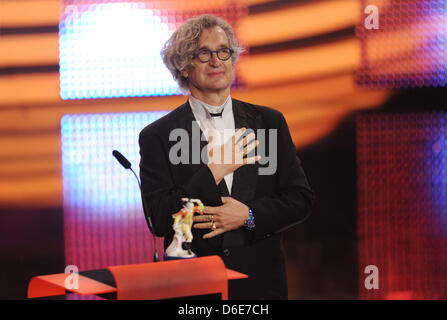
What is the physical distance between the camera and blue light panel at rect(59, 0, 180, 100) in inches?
141

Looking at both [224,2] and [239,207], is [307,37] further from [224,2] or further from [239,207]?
[239,207]

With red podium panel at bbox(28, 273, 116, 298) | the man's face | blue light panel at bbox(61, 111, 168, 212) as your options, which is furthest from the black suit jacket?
blue light panel at bbox(61, 111, 168, 212)

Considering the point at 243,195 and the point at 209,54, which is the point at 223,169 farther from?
the point at 209,54

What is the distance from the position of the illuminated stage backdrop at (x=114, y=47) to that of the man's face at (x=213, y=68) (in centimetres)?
110

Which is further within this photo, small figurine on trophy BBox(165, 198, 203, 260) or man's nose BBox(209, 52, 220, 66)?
man's nose BBox(209, 52, 220, 66)

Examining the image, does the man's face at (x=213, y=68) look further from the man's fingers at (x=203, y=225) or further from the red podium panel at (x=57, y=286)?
the red podium panel at (x=57, y=286)

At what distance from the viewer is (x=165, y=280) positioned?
1.80 metres

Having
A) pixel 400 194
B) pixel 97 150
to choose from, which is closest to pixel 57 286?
pixel 97 150

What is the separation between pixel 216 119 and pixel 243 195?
0.26 meters

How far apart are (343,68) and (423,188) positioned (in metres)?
0.70

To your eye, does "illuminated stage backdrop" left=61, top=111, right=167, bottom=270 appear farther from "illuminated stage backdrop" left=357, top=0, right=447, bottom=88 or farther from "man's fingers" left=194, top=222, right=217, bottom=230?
"man's fingers" left=194, top=222, right=217, bottom=230

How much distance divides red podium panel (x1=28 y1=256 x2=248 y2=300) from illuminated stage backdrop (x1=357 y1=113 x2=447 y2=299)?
1999mm

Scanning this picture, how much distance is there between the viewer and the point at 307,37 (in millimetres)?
3787

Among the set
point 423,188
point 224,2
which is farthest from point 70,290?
point 423,188
